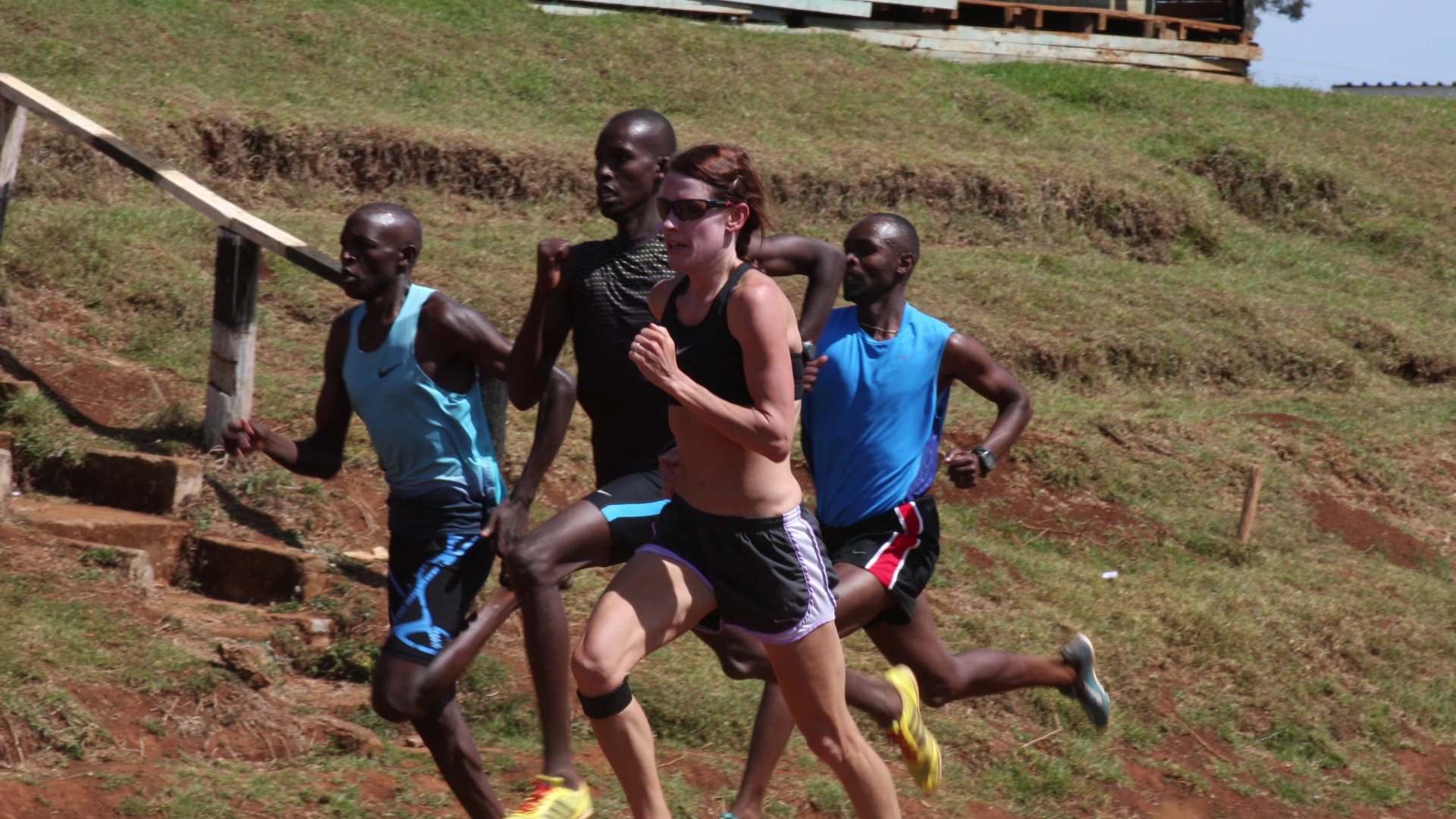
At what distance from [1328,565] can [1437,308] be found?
6.99 m

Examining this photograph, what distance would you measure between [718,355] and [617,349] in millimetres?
775

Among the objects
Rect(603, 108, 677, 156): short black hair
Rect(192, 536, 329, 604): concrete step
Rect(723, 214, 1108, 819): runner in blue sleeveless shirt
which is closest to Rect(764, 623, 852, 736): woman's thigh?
Rect(723, 214, 1108, 819): runner in blue sleeveless shirt

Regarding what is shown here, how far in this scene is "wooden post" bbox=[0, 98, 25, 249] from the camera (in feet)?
25.0

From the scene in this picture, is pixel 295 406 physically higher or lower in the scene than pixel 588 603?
higher

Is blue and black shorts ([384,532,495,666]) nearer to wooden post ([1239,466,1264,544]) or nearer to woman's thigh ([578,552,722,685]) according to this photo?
woman's thigh ([578,552,722,685])

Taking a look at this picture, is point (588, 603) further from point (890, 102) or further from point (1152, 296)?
point (890, 102)

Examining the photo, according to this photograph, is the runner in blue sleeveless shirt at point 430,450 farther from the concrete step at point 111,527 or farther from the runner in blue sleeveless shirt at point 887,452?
the concrete step at point 111,527

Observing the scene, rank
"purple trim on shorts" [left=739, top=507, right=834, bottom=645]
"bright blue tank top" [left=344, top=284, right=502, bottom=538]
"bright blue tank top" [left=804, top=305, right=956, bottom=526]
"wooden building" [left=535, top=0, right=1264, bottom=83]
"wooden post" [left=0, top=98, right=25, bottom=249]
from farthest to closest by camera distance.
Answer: "wooden building" [left=535, top=0, right=1264, bottom=83] < "wooden post" [left=0, top=98, right=25, bottom=249] < "bright blue tank top" [left=804, top=305, right=956, bottom=526] < "bright blue tank top" [left=344, top=284, right=502, bottom=538] < "purple trim on shorts" [left=739, top=507, right=834, bottom=645]

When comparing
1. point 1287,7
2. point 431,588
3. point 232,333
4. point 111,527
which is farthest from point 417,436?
point 1287,7

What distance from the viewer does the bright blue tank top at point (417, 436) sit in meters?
4.51

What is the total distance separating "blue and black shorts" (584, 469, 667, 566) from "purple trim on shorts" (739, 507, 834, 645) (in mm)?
599

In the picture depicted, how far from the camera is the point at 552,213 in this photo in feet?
39.4

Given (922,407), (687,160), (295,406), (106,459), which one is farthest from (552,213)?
(687,160)

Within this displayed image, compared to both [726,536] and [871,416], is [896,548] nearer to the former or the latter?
[871,416]
